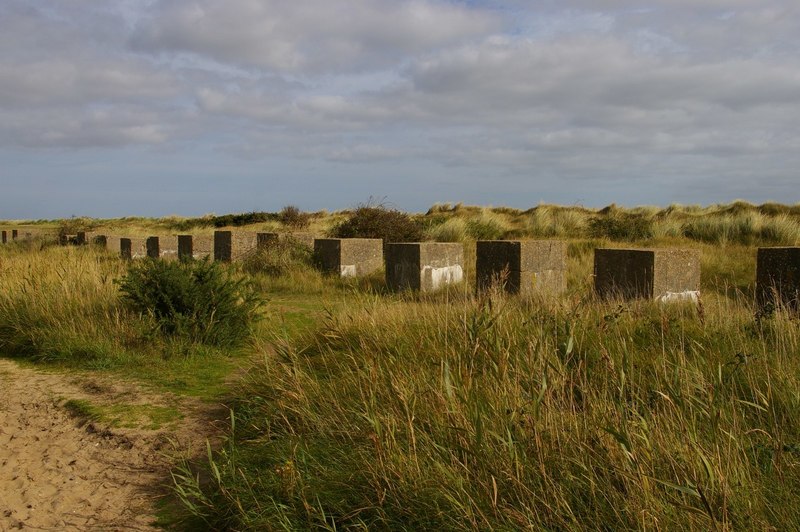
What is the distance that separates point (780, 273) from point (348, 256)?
7.08m

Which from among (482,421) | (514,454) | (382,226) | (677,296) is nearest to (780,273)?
(677,296)

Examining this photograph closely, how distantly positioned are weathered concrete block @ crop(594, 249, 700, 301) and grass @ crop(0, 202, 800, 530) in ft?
4.91

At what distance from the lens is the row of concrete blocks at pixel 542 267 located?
7.91m

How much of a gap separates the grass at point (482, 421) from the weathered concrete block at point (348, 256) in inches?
205

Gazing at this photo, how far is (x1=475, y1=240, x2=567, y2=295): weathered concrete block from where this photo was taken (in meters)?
9.14

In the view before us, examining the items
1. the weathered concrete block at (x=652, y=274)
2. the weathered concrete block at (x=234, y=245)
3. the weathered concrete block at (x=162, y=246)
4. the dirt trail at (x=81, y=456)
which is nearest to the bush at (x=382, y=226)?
the weathered concrete block at (x=234, y=245)

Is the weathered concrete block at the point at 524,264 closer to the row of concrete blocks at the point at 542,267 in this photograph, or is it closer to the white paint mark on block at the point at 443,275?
the row of concrete blocks at the point at 542,267

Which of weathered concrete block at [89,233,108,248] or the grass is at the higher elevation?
weathered concrete block at [89,233,108,248]

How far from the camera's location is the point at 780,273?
7.80 m

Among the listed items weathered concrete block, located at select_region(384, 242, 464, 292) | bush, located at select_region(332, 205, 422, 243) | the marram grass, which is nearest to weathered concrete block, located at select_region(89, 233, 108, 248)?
bush, located at select_region(332, 205, 422, 243)

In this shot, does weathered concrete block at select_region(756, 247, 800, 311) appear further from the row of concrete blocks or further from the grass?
the grass

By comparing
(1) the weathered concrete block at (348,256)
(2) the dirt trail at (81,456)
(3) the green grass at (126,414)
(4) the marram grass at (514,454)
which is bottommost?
(2) the dirt trail at (81,456)

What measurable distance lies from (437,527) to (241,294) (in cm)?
499

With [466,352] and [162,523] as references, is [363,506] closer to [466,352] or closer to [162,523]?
[162,523]
